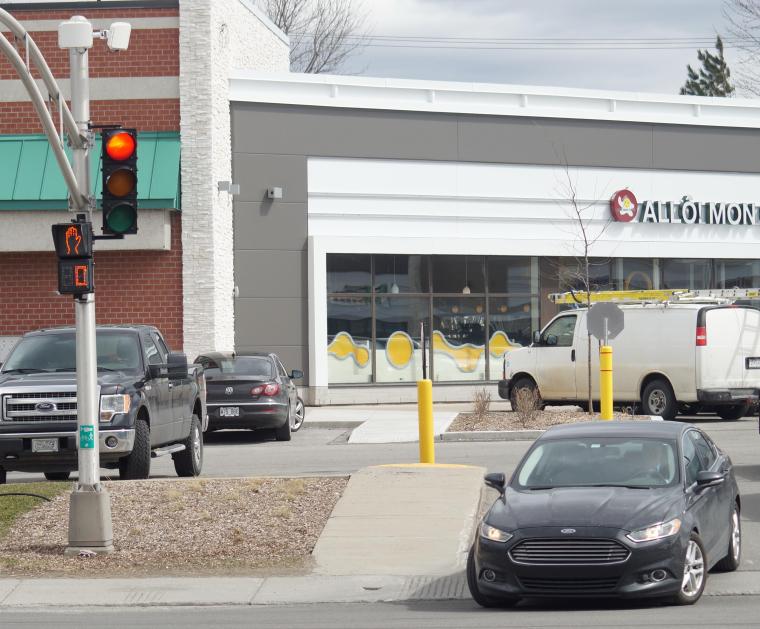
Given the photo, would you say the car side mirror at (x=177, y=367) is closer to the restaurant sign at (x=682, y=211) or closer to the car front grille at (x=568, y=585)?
the car front grille at (x=568, y=585)

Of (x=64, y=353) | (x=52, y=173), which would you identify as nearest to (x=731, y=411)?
(x=64, y=353)

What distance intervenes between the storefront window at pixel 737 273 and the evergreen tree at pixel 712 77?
4678 cm

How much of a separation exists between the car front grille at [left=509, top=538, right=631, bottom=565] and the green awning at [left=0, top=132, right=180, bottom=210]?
2190 centimetres

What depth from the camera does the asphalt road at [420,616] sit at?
9703mm

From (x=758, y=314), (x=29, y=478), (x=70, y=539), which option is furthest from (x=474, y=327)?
(x=70, y=539)

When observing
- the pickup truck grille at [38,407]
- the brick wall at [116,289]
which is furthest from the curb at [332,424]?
the pickup truck grille at [38,407]

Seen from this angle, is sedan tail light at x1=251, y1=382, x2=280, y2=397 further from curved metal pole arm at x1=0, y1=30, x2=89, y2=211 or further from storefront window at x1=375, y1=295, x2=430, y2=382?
curved metal pole arm at x1=0, y1=30, x2=89, y2=211

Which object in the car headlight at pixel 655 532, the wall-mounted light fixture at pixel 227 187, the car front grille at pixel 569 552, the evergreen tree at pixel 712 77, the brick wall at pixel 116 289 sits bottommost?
the car front grille at pixel 569 552

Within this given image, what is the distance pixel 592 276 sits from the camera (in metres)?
37.8

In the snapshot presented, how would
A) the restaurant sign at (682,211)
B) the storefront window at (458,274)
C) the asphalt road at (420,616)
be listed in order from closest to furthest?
the asphalt road at (420,616) → the storefront window at (458,274) → the restaurant sign at (682,211)

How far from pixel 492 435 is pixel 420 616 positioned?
1392 cm

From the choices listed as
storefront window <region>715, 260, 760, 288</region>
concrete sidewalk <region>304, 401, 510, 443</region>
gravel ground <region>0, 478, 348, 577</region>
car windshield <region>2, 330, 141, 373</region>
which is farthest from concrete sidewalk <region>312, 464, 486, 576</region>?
storefront window <region>715, 260, 760, 288</region>

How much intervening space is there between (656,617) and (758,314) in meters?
17.8

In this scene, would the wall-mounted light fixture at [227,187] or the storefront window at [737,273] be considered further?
the storefront window at [737,273]
